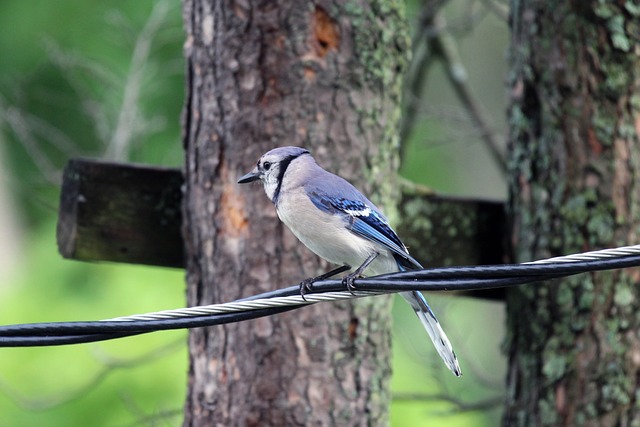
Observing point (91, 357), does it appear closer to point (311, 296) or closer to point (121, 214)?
point (121, 214)

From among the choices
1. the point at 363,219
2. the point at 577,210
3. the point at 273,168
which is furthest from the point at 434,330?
the point at 577,210

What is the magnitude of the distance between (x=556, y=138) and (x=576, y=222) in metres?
0.42

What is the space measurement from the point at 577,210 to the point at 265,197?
4.76ft

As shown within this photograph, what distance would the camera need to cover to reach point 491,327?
13.0 meters

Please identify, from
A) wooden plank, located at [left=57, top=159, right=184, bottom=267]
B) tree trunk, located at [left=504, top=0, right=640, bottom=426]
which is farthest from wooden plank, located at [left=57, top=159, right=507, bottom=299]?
tree trunk, located at [left=504, top=0, right=640, bottom=426]

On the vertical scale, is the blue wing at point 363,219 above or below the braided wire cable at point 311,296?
above

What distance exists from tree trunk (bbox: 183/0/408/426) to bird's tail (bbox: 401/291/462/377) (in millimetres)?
598

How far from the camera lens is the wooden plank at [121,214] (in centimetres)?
428

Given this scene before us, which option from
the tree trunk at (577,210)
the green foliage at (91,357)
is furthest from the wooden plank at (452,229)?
the green foliage at (91,357)

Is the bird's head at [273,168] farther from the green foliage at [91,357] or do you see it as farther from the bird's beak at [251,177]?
the green foliage at [91,357]

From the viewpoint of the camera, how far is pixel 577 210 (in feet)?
14.5

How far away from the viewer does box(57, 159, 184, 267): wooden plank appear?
428 cm

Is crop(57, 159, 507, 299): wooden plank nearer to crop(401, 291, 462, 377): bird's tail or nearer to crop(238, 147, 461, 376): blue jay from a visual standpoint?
crop(238, 147, 461, 376): blue jay

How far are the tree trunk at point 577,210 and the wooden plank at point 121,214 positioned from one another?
5.44ft
